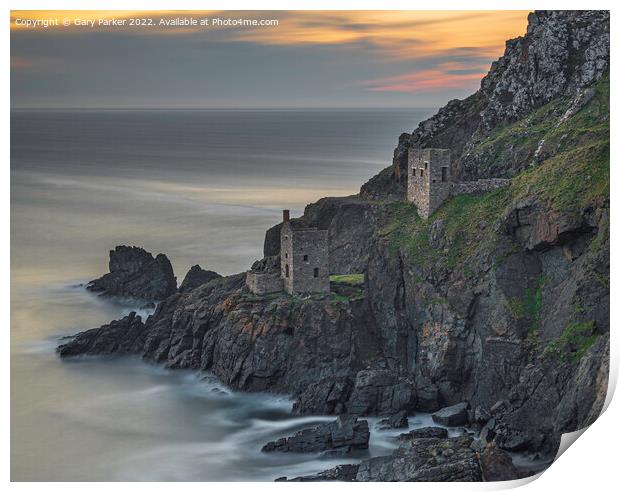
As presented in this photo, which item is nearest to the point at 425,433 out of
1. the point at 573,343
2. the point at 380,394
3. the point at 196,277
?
the point at 380,394

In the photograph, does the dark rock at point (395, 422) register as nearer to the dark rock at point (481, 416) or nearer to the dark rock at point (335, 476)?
the dark rock at point (481, 416)

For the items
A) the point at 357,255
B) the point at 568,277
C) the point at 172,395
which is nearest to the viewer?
the point at 568,277

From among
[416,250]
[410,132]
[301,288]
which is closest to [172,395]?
[301,288]

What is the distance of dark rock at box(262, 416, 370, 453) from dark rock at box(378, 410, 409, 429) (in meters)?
1.06

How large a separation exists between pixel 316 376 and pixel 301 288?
3401 mm

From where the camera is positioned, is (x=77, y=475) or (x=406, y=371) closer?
(x=77, y=475)

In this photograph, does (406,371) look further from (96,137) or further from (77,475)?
(96,137)

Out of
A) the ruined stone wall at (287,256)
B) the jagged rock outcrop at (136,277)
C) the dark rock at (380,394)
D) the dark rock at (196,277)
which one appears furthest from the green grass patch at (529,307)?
the jagged rock outcrop at (136,277)

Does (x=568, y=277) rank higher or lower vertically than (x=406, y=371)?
higher

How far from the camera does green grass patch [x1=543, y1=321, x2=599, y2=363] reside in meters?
37.3

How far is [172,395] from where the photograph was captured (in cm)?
4241

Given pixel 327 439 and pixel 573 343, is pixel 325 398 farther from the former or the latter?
pixel 573 343
